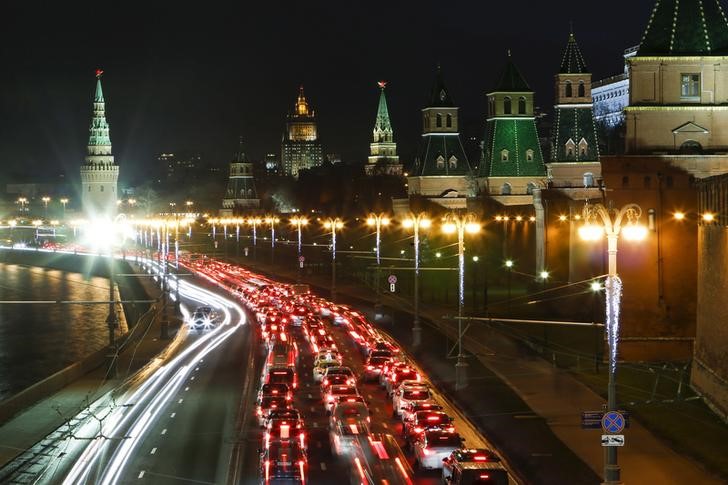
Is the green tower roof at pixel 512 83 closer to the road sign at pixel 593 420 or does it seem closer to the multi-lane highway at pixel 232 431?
the multi-lane highway at pixel 232 431

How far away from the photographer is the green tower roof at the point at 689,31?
182 feet

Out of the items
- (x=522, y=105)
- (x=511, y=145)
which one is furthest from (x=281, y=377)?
(x=522, y=105)

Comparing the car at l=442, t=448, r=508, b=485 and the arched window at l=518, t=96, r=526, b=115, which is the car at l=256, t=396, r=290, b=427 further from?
the arched window at l=518, t=96, r=526, b=115

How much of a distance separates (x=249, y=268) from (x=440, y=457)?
3877 inches

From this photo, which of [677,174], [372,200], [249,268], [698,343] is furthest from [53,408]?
[372,200]

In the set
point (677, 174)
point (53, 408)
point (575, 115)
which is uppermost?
point (575, 115)

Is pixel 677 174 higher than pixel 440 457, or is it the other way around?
pixel 677 174

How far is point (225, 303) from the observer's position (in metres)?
90.9

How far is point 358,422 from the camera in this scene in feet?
109

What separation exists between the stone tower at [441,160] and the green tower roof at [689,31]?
61941 mm

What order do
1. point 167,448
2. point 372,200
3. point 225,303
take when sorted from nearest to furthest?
point 167,448 → point 225,303 → point 372,200

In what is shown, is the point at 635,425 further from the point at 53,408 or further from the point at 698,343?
the point at 53,408

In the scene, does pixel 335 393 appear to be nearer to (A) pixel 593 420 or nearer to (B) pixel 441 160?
(A) pixel 593 420

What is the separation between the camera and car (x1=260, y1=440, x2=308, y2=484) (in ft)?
86.4
